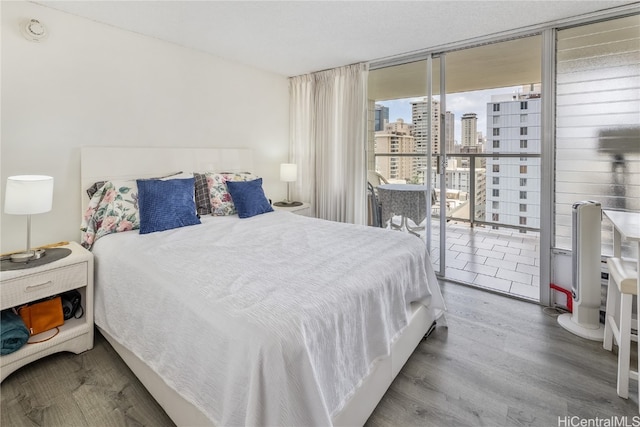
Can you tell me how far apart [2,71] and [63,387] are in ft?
6.99

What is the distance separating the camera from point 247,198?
3.12 meters

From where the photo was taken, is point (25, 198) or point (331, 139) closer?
point (25, 198)

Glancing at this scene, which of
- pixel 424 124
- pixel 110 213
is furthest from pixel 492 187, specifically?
pixel 110 213

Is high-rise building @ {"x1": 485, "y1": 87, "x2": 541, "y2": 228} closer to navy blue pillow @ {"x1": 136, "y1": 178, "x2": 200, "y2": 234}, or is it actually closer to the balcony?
the balcony

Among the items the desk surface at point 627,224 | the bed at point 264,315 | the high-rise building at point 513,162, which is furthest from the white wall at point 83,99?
the high-rise building at point 513,162

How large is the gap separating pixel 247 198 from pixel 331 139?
1.52 meters

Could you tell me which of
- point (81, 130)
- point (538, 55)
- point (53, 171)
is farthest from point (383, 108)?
point (53, 171)

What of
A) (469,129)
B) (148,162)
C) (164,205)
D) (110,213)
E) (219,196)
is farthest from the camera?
(469,129)

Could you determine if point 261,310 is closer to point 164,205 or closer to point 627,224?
point 164,205

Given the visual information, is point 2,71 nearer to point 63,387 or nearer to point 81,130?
point 81,130

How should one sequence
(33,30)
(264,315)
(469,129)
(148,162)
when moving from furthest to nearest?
(469,129)
(148,162)
(33,30)
(264,315)

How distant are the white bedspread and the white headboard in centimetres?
68

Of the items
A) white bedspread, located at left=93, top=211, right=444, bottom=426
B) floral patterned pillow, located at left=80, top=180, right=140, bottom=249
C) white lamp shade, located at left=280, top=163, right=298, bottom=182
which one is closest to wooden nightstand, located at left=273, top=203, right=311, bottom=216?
white lamp shade, located at left=280, top=163, right=298, bottom=182

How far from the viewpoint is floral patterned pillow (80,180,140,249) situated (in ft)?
7.82
